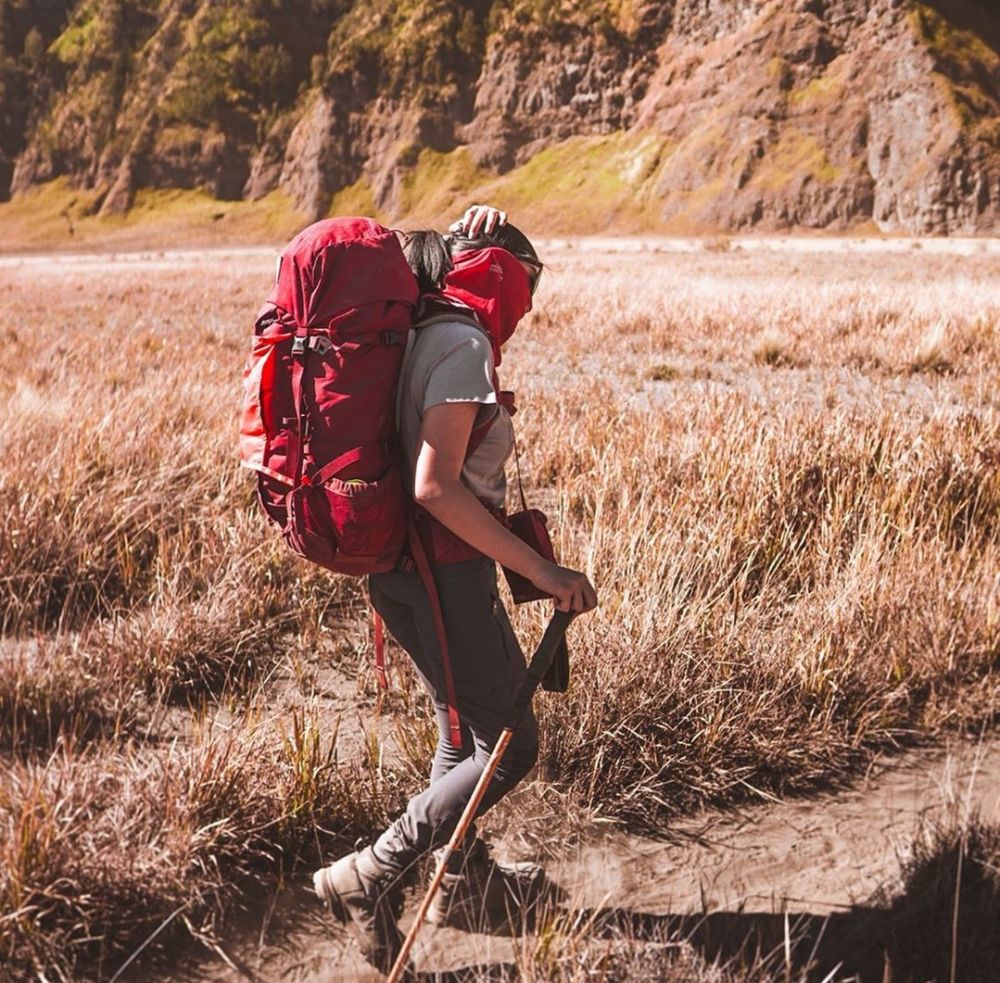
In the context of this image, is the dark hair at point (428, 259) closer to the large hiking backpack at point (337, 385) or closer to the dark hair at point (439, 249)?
the dark hair at point (439, 249)

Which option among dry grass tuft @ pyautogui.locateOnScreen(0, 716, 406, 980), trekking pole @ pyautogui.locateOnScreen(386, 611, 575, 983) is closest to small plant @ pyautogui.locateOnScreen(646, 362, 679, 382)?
dry grass tuft @ pyautogui.locateOnScreen(0, 716, 406, 980)

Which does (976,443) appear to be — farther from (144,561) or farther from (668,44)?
(668,44)

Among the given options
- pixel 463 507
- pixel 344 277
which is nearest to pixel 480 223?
pixel 344 277

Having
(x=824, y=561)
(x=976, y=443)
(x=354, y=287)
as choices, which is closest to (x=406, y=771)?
(x=354, y=287)

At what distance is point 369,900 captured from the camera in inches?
84.8

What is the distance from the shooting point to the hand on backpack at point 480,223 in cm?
205

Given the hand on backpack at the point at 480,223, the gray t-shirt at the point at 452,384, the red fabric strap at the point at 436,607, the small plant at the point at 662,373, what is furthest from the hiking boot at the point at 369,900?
the small plant at the point at 662,373

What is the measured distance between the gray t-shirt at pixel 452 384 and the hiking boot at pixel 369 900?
0.90m

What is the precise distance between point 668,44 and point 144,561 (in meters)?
57.4

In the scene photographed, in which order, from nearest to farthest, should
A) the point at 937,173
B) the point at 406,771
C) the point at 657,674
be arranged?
the point at 406,771 → the point at 657,674 → the point at 937,173

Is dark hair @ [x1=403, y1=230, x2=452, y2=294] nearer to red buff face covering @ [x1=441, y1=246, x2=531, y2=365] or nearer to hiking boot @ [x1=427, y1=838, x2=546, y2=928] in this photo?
red buff face covering @ [x1=441, y1=246, x2=531, y2=365]

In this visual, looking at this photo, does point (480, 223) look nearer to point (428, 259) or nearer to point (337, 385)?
point (428, 259)

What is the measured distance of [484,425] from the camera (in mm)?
1881

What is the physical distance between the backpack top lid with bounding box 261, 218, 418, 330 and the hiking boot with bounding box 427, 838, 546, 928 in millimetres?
1261
